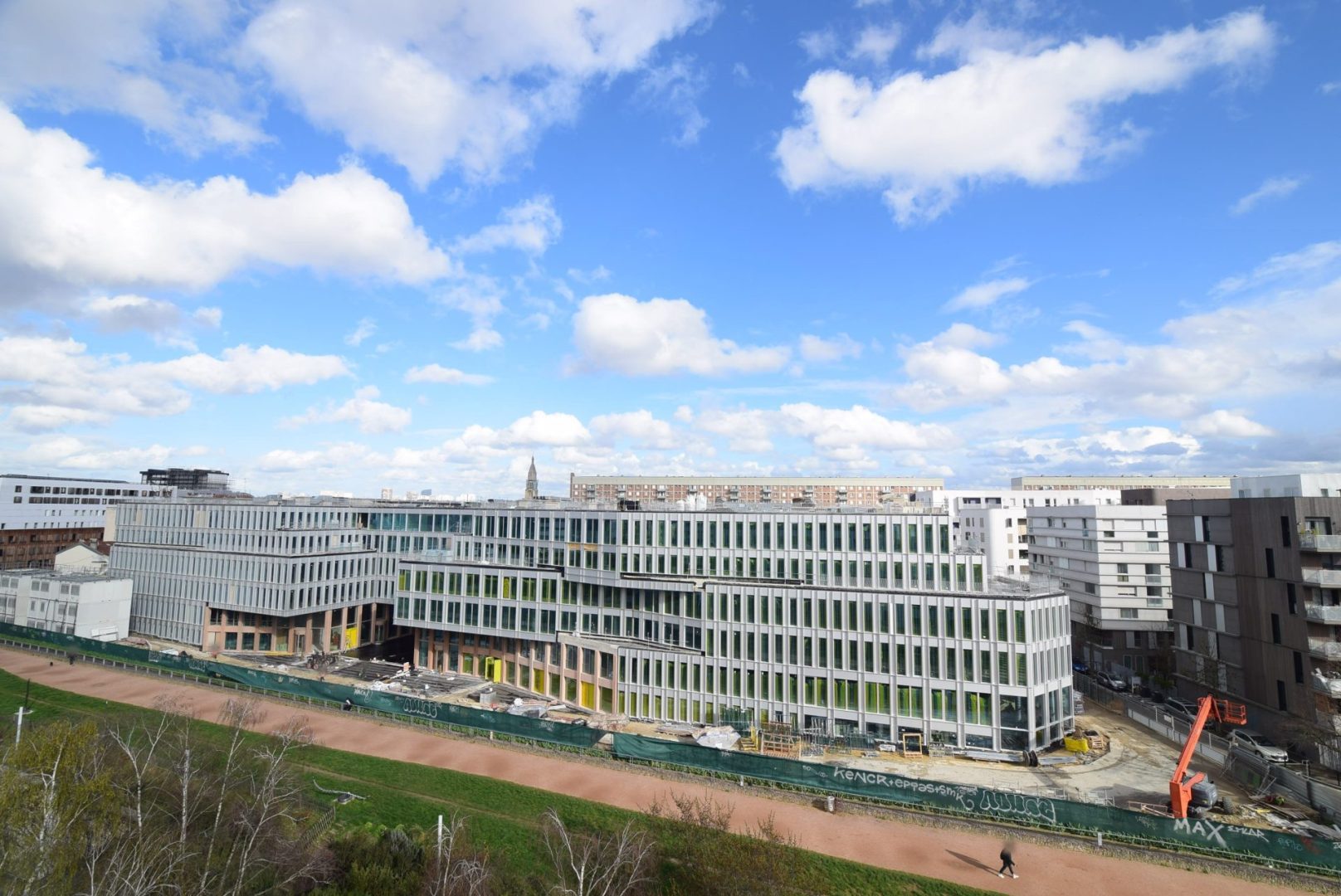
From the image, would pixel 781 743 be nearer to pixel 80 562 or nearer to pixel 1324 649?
pixel 1324 649

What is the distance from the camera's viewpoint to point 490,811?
4153 centimetres

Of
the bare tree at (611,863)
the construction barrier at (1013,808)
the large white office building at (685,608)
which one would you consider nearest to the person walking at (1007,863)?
the construction barrier at (1013,808)

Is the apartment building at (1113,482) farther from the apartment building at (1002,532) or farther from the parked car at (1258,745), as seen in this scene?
the parked car at (1258,745)

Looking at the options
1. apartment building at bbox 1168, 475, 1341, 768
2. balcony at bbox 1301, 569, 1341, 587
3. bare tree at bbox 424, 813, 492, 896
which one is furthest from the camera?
apartment building at bbox 1168, 475, 1341, 768

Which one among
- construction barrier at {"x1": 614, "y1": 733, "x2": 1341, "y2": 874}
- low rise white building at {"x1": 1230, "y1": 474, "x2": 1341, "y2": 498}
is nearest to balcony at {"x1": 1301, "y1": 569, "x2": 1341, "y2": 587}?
low rise white building at {"x1": 1230, "y1": 474, "x2": 1341, "y2": 498}

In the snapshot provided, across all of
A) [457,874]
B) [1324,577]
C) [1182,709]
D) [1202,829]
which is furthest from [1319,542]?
[457,874]

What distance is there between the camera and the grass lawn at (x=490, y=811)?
33.6 meters

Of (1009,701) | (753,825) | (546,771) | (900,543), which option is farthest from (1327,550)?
(546,771)

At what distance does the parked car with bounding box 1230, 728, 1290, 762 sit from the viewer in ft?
174

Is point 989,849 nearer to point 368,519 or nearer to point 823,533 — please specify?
point 823,533

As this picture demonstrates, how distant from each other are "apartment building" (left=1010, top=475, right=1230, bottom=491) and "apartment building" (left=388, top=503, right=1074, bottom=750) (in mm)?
143218

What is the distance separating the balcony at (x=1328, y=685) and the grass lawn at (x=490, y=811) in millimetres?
42540

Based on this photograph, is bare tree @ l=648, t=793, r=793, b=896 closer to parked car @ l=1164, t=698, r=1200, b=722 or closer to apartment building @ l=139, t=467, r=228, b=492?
parked car @ l=1164, t=698, r=1200, b=722

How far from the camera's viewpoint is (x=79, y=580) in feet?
295
